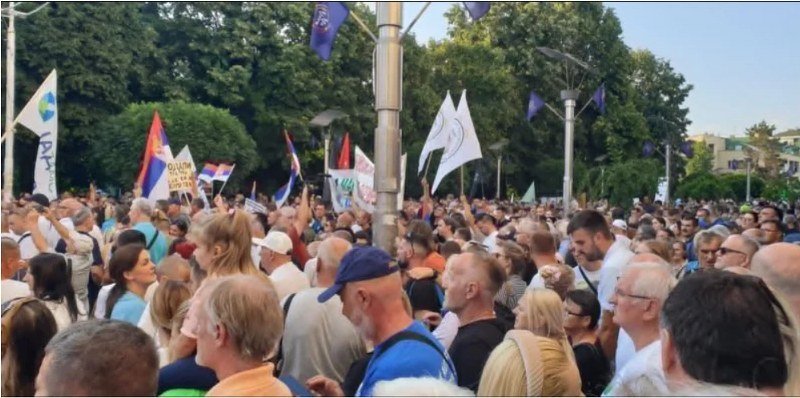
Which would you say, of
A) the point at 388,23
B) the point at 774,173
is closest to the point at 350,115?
the point at 388,23

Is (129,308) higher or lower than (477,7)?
lower

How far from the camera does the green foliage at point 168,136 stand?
109 feet

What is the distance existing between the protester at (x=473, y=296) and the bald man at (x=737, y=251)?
200cm

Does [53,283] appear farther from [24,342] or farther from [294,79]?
[294,79]

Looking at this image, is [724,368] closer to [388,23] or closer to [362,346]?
[362,346]

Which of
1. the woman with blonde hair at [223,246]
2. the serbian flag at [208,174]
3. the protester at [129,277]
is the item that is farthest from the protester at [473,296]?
the serbian flag at [208,174]

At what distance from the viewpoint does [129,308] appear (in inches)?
215

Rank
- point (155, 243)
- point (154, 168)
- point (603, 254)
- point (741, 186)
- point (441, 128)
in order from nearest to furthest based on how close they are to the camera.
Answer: point (603, 254)
point (155, 243)
point (441, 128)
point (154, 168)
point (741, 186)

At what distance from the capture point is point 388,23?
9906 mm

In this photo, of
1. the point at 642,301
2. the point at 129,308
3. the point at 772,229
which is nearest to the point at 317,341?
the point at 129,308

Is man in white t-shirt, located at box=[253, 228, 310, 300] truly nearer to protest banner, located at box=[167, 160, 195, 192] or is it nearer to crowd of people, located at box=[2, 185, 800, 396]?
crowd of people, located at box=[2, 185, 800, 396]

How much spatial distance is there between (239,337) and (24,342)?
56.7 inches

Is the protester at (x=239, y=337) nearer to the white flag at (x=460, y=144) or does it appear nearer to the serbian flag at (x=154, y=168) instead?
the white flag at (x=460, y=144)

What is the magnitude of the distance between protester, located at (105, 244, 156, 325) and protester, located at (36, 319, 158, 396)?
2.89 meters
